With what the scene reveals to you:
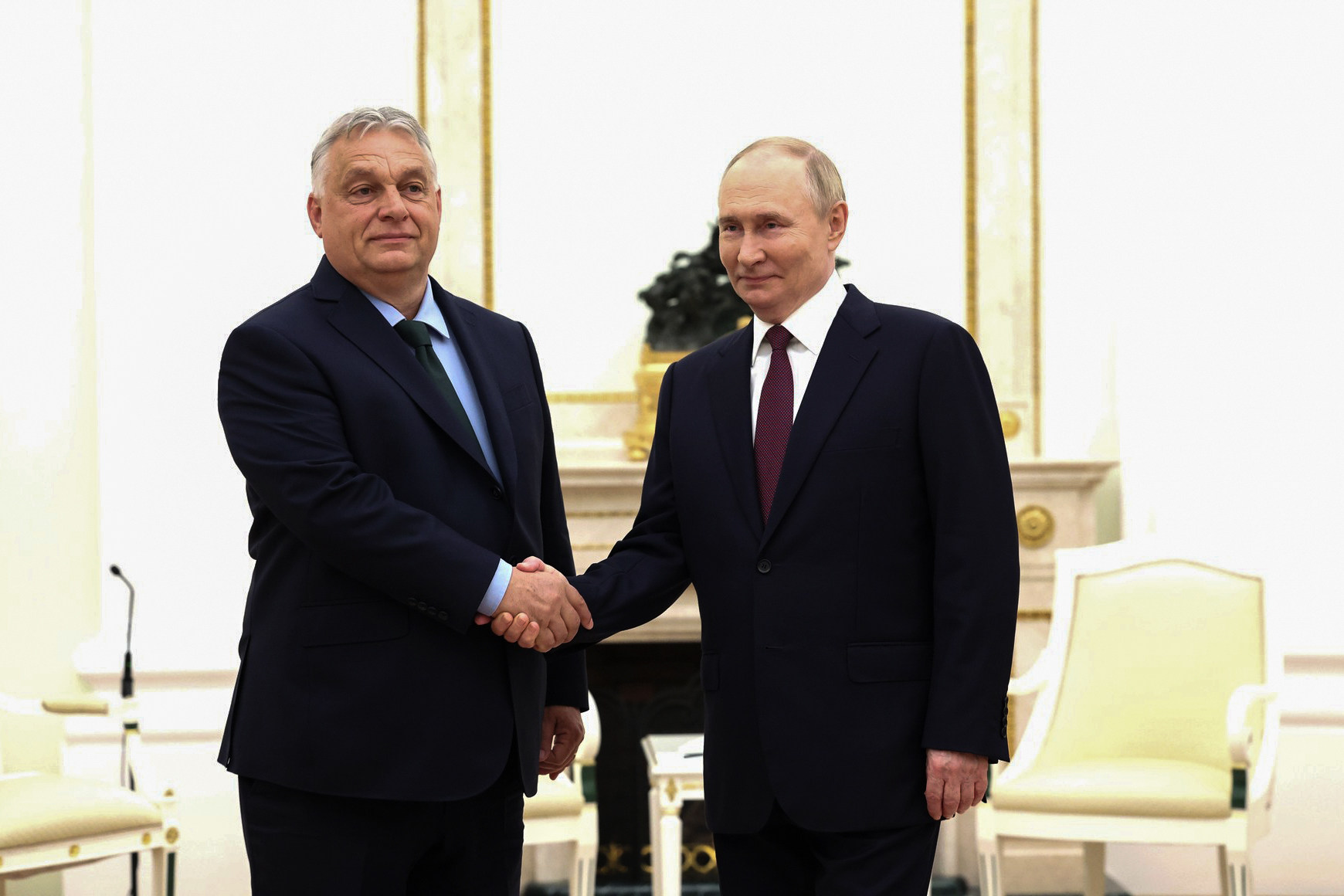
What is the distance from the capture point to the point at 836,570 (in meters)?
2.06

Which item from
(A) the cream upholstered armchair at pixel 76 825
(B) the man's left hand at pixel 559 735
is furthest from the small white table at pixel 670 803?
(B) the man's left hand at pixel 559 735

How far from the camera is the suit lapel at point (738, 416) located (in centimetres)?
213

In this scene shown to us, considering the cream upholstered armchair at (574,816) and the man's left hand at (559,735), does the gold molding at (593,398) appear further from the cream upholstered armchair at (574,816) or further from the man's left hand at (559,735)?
the man's left hand at (559,735)

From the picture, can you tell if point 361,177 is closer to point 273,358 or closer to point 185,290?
point 273,358

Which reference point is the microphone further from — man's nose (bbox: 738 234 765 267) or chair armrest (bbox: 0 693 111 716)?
man's nose (bbox: 738 234 765 267)

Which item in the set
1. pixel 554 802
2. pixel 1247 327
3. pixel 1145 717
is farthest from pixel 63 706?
pixel 1247 327

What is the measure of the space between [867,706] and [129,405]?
3.61 m

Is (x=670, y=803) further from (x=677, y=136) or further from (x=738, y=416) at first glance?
(x=677, y=136)

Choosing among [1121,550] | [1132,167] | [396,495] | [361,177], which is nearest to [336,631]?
[396,495]

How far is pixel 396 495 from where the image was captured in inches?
83.4

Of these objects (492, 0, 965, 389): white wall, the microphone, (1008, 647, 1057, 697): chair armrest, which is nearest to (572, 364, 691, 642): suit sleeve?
(1008, 647, 1057, 697): chair armrest

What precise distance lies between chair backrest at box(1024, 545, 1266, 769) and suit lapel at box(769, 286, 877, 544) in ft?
7.72

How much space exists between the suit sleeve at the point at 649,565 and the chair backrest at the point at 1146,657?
2.18m

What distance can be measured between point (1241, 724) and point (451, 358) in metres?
2.40
